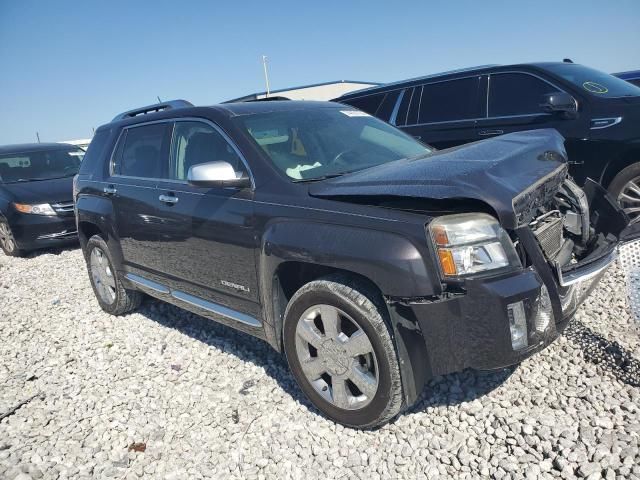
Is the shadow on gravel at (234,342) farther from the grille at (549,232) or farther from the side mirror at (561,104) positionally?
the side mirror at (561,104)

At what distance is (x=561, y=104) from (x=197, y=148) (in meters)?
3.60

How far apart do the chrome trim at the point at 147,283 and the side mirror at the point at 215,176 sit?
4.33 ft

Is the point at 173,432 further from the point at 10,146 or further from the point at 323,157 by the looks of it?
the point at 10,146

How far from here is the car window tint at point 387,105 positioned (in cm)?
660

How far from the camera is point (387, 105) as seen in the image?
21.9 feet

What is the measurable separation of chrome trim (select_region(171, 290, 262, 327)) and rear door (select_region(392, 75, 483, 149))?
12.3ft

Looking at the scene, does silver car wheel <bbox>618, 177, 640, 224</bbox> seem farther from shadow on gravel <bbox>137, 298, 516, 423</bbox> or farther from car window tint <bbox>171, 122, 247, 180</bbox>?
car window tint <bbox>171, 122, 247, 180</bbox>

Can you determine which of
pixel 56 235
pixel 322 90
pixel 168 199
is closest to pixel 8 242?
pixel 56 235

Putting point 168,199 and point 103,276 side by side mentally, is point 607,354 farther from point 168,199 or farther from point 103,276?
point 103,276

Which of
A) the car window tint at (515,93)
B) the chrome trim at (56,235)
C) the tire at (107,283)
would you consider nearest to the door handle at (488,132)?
the car window tint at (515,93)

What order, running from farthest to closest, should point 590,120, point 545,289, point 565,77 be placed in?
point 565,77
point 590,120
point 545,289

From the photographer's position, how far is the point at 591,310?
358cm

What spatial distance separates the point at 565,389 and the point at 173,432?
2250mm

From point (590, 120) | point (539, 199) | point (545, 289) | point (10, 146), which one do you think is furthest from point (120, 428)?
point (10, 146)
